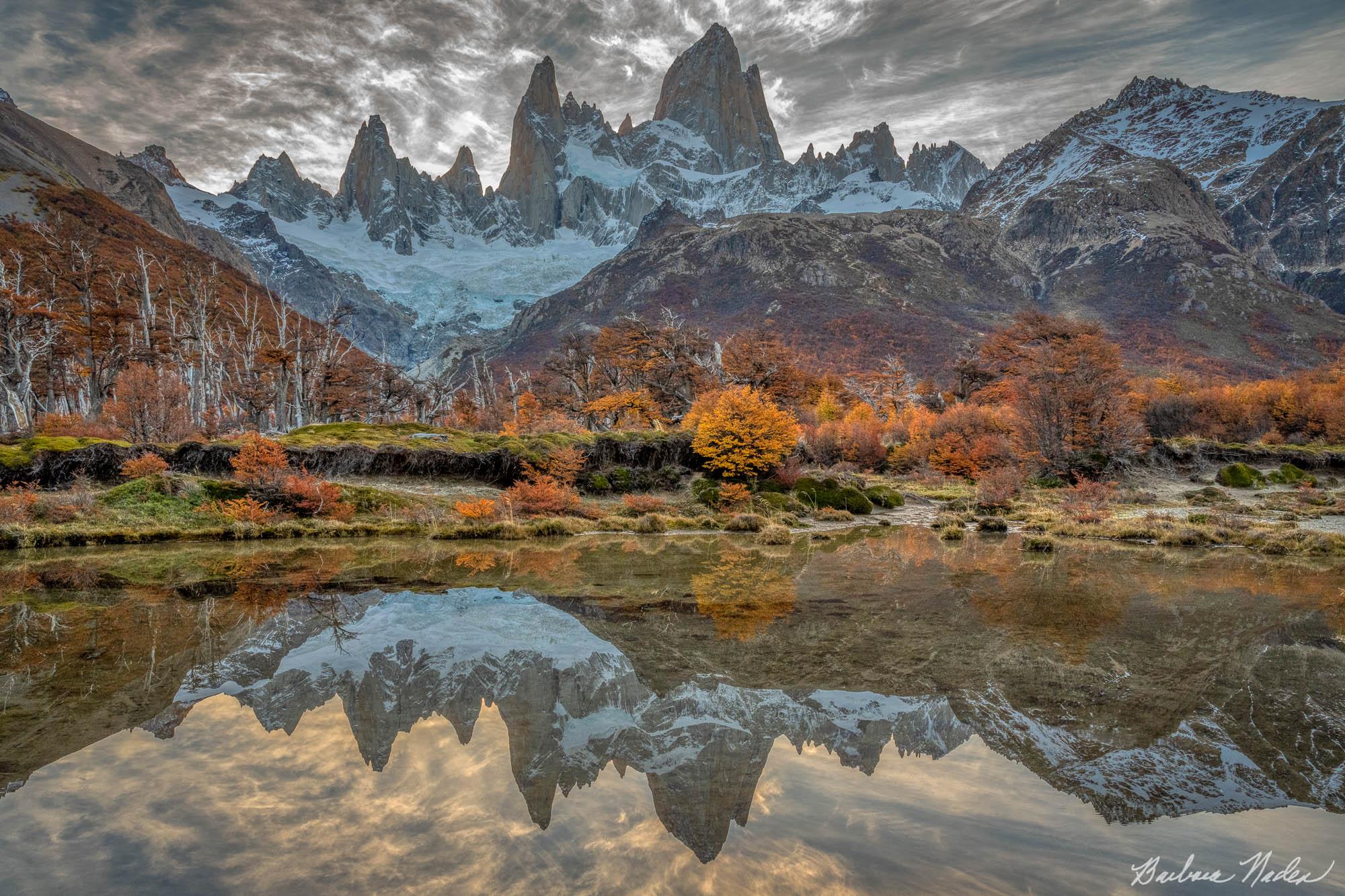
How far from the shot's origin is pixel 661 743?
209 inches

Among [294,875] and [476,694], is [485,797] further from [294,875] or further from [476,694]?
[476,694]

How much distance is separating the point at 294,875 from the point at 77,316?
43.7 m

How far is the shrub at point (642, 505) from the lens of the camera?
26.4 m

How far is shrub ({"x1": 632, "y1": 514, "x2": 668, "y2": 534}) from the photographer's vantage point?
23.4 metres

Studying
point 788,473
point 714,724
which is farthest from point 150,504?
point 788,473

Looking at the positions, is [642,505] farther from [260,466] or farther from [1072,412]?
[1072,412]

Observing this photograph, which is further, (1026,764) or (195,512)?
(195,512)

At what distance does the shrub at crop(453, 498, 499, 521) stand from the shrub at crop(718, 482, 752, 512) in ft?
33.4

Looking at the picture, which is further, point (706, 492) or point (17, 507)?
point (706, 492)

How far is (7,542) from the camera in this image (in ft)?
52.7

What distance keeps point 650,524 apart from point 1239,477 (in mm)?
33777

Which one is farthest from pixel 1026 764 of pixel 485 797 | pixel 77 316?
pixel 77 316

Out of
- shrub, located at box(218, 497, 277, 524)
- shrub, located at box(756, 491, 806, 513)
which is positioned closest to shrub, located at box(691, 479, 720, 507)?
shrub, located at box(756, 491, 806, 513)
